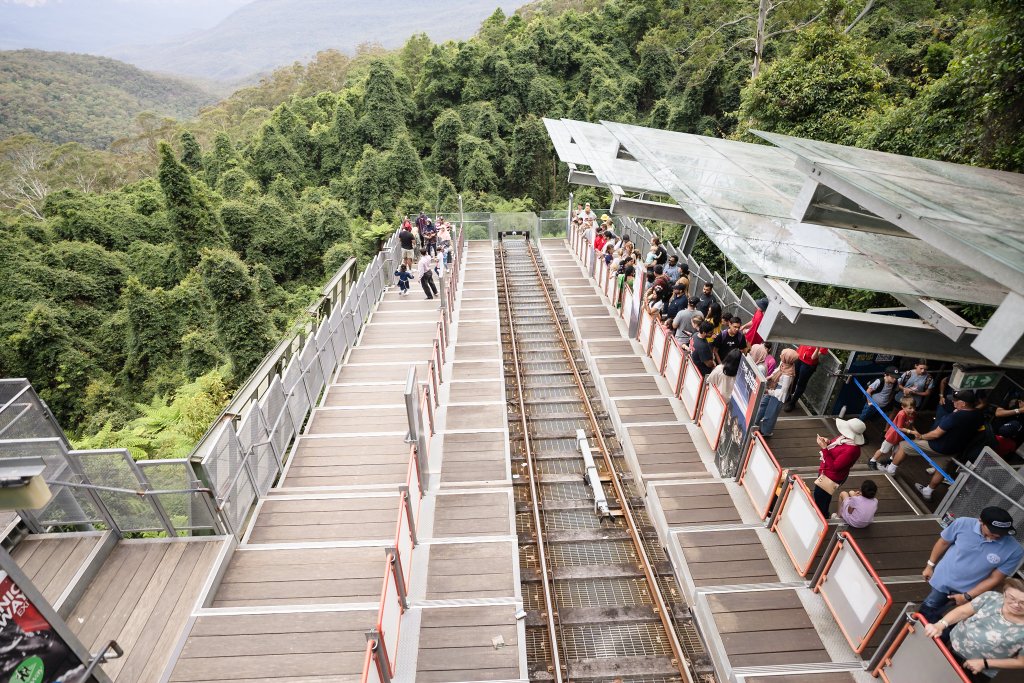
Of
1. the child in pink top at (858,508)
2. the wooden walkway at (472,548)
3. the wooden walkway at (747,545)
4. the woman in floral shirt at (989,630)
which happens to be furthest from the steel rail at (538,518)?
the child in pink top at (858,508)

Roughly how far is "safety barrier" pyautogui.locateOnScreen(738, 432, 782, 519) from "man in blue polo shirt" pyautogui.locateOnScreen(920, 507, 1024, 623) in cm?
184

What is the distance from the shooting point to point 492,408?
32.2 feet

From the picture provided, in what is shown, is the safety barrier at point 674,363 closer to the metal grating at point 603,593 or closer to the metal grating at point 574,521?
the metal grating at point 574,521

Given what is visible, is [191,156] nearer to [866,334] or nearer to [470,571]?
[470,571]

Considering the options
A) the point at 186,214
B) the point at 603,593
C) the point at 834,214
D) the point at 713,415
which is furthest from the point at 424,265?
the point at 186,214

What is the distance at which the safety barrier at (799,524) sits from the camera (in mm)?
5742

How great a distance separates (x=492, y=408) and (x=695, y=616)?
16.2ft

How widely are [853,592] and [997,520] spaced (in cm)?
152

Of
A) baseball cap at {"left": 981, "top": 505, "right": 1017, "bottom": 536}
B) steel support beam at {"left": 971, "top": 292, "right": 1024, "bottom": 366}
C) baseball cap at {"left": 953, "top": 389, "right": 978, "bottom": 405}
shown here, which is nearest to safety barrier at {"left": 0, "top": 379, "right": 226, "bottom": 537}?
steel support beam at {"left": 971, "top": 292, "right": 1024, "bottom": 366}

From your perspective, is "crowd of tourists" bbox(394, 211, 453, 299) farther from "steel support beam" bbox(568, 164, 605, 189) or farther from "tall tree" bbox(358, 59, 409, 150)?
"tall tree" bbox(358, 59, 409, 150)

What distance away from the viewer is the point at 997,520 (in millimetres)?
4207

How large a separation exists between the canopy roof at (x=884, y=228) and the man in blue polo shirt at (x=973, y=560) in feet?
5.16

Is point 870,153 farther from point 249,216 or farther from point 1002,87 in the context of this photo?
point 249,216

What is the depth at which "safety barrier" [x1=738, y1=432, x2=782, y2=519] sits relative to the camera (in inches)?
258
